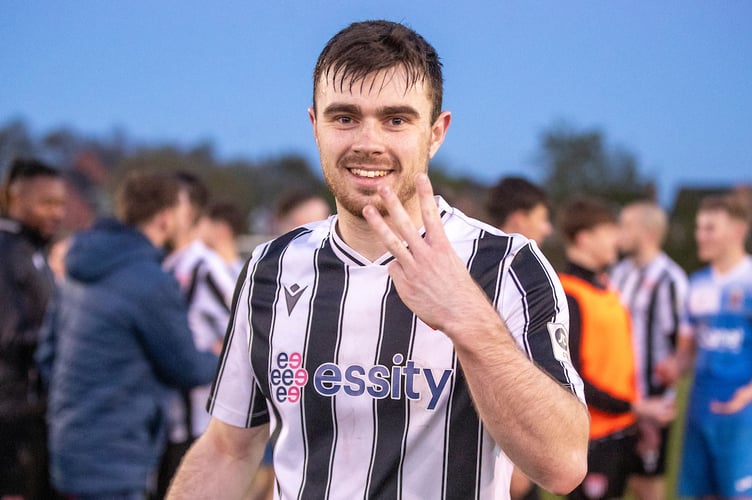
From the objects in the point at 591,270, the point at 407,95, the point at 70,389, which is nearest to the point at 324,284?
the point at 407,95

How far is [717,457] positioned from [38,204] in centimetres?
478

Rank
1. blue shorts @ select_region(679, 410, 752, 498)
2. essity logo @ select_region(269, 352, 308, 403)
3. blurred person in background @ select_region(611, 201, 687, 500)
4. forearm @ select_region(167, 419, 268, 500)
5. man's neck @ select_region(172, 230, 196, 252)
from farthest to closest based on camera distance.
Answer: blurred person in background @ select_region(611, 201, 687, 500)
blue shorts @ select_region(679, 410, 752, 498)
man's neck @ select_region(172, 230, 196, 252)
forearm @ select_region(167, 419, 268, 500)
essity logo @ select_region(269, 352, 308, 403)

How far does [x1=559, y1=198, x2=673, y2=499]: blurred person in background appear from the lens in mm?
4957

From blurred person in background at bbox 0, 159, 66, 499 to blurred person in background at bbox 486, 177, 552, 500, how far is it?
260 centimetres

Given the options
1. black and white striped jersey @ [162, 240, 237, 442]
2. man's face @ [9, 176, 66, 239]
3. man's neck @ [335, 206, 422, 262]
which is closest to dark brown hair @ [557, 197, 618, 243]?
black and white striped jersey @ [162, 240, 237, 442]

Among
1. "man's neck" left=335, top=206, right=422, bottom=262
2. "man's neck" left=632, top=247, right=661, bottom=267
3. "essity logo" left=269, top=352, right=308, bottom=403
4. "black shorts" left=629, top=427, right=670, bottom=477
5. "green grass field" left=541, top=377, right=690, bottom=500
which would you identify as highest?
"man's neck" left=632, top=247, right=661, bottom=267

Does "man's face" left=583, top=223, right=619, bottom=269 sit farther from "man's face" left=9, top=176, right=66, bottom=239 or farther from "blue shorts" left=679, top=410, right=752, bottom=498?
"man's face" left=9, top=176, right=66, bottom=239

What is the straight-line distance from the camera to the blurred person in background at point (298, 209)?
626cm

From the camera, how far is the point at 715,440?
6.11 meters

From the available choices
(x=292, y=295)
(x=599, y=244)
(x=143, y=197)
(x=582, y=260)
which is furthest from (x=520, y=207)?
(x=292, y=295)

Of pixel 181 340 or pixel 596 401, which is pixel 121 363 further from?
pixel 596 401

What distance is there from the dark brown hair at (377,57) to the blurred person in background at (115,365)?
2.33 meters

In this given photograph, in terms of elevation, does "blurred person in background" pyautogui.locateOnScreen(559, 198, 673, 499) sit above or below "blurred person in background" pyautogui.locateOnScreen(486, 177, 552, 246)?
below

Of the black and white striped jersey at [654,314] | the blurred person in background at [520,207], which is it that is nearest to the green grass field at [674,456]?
the black and white striped jersey at [654,314]
